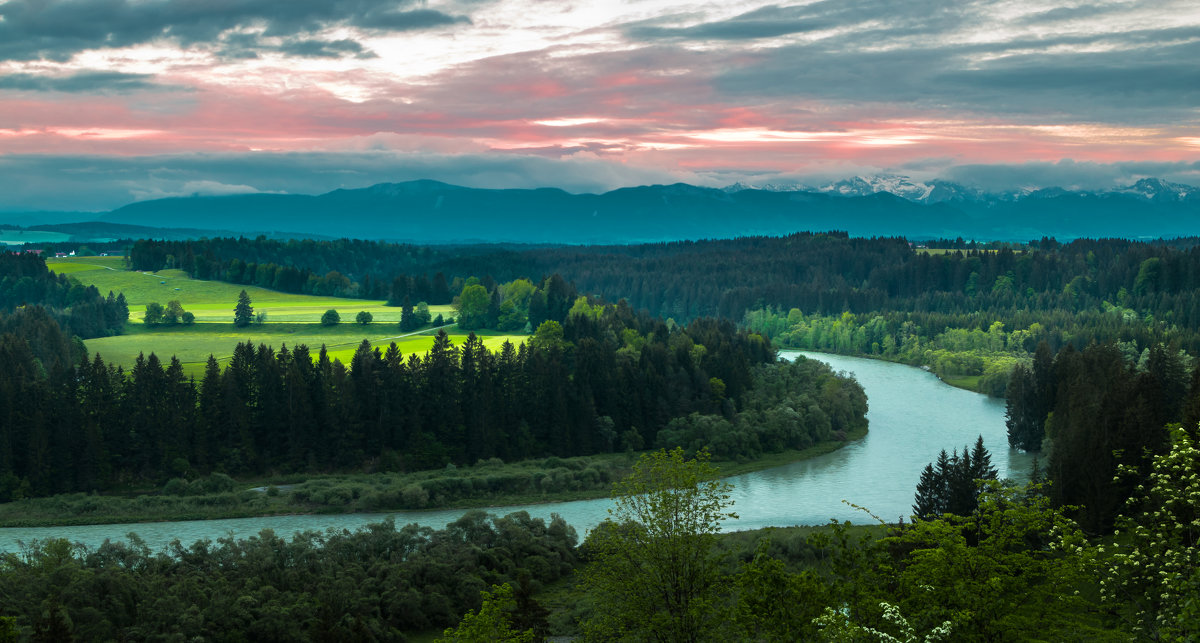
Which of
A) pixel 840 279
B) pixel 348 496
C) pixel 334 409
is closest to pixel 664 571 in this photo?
pixel 348 496

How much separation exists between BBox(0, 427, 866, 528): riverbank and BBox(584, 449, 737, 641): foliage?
126 ft

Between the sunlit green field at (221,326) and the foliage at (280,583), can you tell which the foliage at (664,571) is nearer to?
the foliage at (280,583)

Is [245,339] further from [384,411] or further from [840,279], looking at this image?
[840,279]

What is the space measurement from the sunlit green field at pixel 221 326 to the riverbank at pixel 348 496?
77.9ft

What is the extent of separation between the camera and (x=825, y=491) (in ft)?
205

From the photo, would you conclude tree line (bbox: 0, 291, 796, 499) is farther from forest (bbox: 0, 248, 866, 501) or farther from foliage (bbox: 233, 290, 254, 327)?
foliage (bbox: 233, 290, 254, 327)

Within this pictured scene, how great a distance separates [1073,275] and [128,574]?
6297 inches

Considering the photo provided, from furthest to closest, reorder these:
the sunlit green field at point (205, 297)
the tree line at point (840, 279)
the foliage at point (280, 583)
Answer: the tree line at point (840, 279), the sunlit green field at point (205, 297), the foliage at point (280, 583)

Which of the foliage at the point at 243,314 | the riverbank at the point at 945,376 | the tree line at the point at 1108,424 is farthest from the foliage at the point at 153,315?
the tree line at the point at 1108,424

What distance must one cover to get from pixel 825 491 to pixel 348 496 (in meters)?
29.5

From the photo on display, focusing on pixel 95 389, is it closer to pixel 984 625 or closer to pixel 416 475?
pixel 416 475

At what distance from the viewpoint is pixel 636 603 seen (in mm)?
22578

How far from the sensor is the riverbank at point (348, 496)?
57812mm

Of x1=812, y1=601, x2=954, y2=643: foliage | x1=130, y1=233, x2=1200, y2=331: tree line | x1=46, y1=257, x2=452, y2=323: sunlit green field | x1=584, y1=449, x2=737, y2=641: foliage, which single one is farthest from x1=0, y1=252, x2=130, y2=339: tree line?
x1=812, y1=601, x2=954, y2=643: foliage
